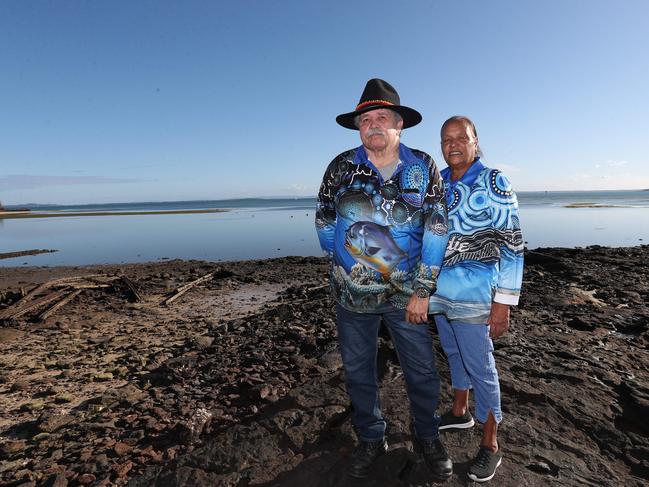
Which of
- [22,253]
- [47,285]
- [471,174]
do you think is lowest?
[22,253]

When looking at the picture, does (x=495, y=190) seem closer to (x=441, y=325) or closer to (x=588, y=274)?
(x=441, y=325)

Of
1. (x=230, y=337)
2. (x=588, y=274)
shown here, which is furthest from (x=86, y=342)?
(x=588, y=274)

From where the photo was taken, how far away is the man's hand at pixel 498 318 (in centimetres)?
263

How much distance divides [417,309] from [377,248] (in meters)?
0.51

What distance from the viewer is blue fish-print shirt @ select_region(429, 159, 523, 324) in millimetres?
2572

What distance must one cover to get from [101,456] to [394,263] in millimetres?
3161

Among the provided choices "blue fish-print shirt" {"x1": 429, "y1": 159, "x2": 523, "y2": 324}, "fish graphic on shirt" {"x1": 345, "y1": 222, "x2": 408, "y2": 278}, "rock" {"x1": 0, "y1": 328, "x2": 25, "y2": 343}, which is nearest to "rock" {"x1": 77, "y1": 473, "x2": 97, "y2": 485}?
"fish graphic on shirt" {"x1": 345, "y1": 222, "x2": 408, "y2": 278}

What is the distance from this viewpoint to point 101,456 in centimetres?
326

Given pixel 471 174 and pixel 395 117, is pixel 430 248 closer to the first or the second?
pixel 471 174

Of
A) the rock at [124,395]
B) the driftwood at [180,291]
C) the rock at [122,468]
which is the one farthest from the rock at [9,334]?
the rock at [122,468]

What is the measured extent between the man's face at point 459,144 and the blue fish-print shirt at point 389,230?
0.29 metres

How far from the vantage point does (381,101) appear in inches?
100

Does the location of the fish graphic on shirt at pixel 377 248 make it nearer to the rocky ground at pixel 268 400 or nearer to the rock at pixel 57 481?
the rocky ground at pixel 268 400

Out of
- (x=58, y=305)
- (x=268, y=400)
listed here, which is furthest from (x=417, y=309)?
(x=58, y=305)
